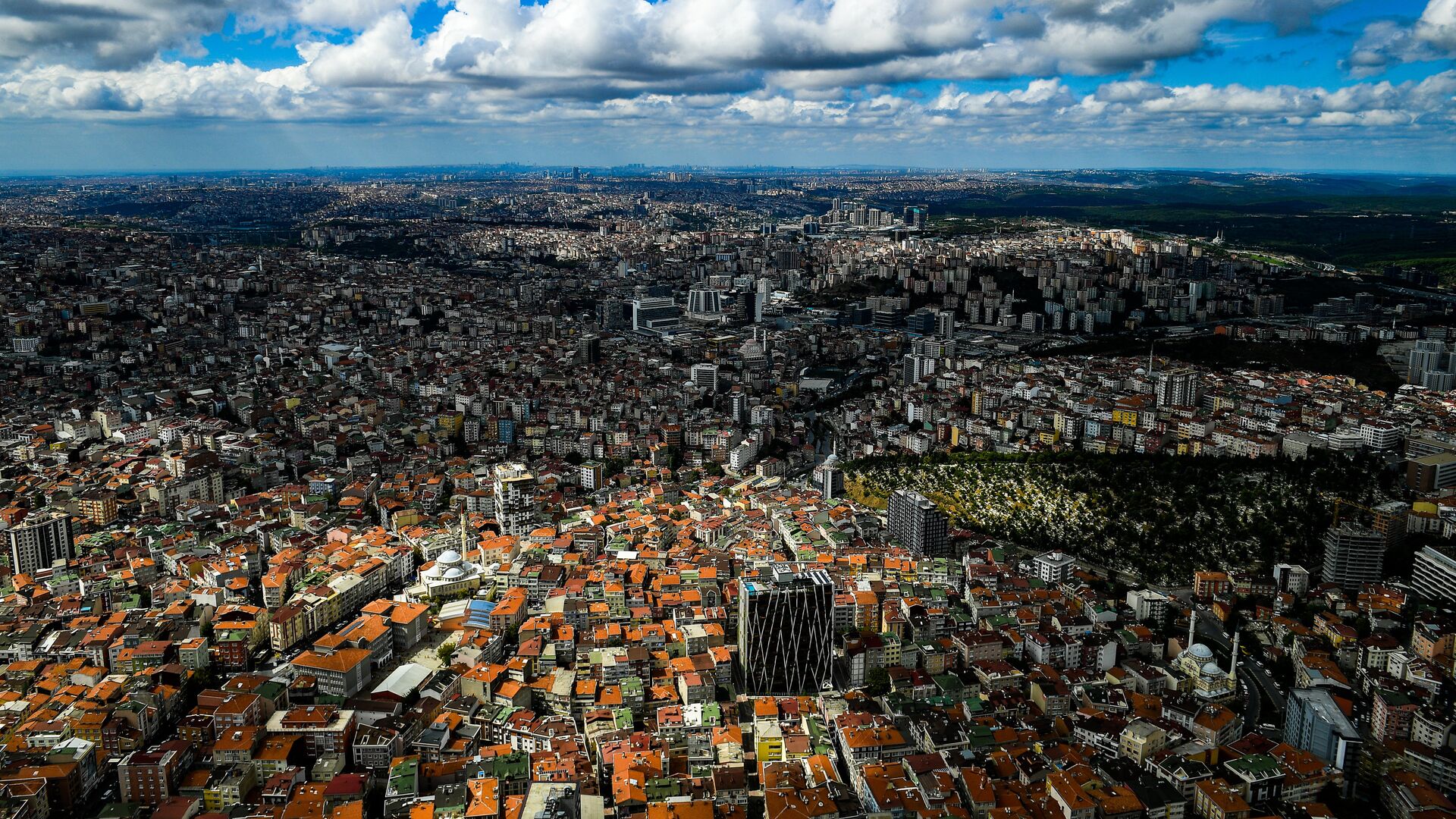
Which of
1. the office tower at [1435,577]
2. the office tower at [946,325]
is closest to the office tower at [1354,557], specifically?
the office tower at [1435,577]

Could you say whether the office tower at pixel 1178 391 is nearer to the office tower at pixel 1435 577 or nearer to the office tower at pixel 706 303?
the office tower at pixel 1435 577

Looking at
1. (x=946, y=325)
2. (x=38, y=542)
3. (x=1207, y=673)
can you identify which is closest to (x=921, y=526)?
(x=1207, y=673)

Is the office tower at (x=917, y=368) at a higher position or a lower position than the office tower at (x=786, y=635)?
higher

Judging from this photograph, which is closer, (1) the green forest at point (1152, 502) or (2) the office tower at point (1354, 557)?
(2) the office tower at point (1354, 557)

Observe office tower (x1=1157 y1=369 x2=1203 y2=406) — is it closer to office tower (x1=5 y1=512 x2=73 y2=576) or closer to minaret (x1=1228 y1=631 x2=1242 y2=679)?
minaret (x1=1228 y1=631 x2=1242 y2=679)

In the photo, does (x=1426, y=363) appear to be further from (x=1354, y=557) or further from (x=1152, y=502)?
(x=1354, y=557)

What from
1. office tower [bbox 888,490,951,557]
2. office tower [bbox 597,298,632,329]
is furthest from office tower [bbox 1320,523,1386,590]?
office tower [bbox 597,298,632,329]
